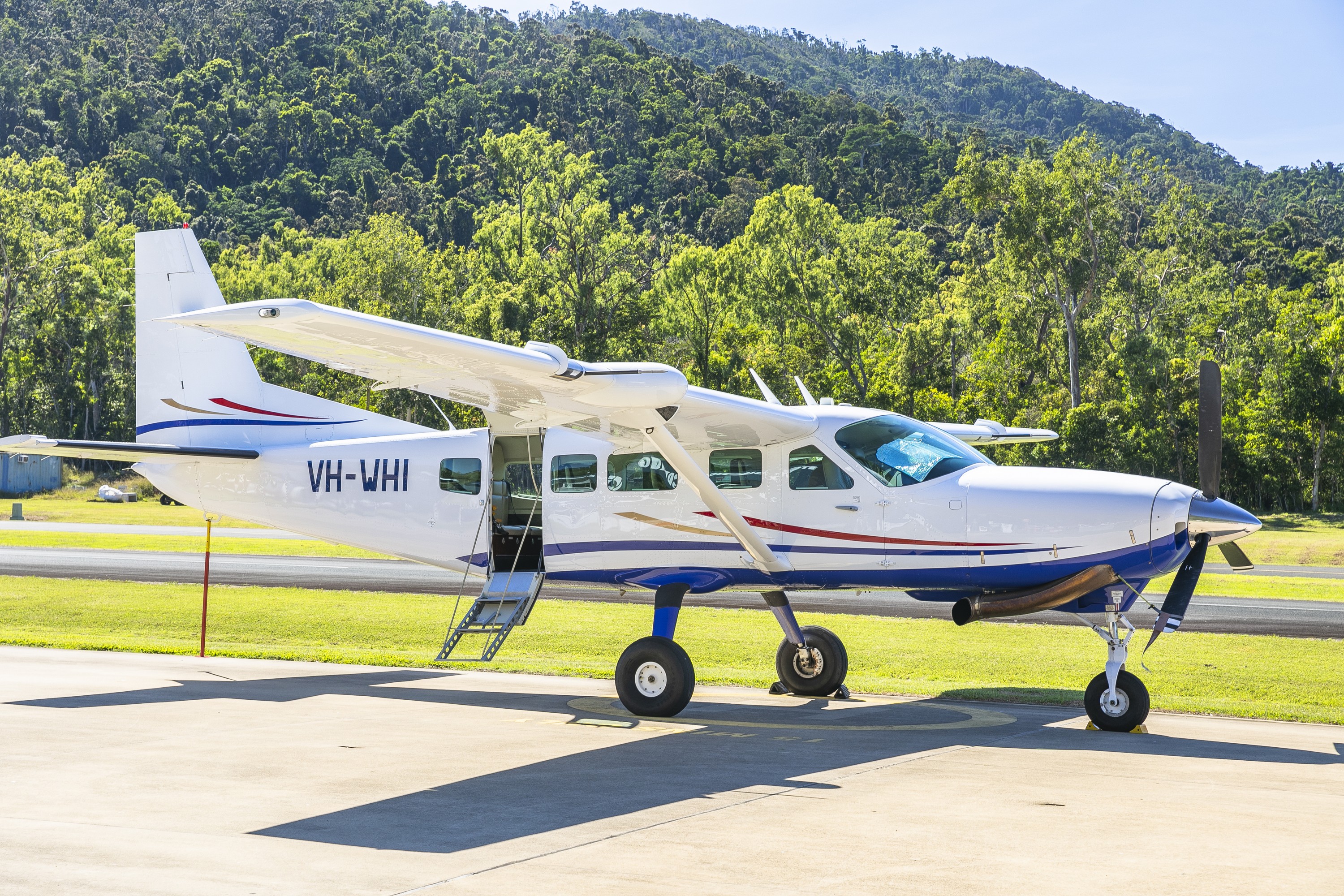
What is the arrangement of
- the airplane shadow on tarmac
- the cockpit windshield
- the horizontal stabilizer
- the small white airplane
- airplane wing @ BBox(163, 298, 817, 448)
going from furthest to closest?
the cockpit windshield, the horizontal stabilizer, the small white airplane, airplane wing @ BBox(163, 298, 817, 448), the airplane shadow on tarmac

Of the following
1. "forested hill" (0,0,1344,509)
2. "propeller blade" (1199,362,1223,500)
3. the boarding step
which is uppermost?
"forested hill" (0,0,1344,509)

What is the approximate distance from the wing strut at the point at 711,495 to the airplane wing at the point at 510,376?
0.20 metres

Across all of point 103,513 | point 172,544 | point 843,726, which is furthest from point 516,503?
point 103,513

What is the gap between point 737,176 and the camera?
12044 cm

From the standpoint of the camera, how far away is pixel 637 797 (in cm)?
845

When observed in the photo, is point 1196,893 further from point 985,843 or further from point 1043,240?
point 1043,240

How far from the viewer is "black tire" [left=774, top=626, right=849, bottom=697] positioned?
1355 cm

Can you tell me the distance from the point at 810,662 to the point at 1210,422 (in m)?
4.92

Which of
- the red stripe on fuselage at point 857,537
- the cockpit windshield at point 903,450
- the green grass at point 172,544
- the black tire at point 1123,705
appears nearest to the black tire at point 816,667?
the red stripe on fuselage at point 857,537

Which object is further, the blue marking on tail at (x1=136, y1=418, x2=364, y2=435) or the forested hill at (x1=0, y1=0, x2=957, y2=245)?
the forested hill at (x1=0, y1=0, x2=957, y2=245)

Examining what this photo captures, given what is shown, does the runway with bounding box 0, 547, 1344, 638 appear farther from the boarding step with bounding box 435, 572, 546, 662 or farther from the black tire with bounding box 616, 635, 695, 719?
the black tire with bounding box 616, 635, 695, 719

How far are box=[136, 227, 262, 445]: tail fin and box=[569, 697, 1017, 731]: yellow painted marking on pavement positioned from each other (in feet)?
19.4

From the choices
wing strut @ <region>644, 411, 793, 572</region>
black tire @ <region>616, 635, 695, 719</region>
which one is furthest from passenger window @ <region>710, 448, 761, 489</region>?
black tire @ <region>616, 635, 695, 719</region>

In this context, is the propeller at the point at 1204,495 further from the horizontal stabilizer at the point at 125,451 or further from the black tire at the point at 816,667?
the horizontal stabilizer at the point at 125,451
